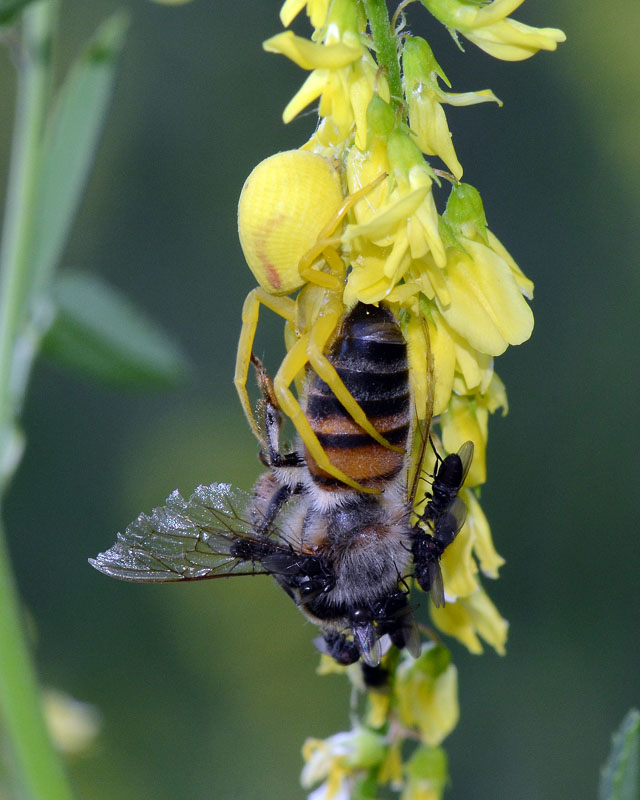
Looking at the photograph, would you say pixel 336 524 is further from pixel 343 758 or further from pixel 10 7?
pixel 10 7

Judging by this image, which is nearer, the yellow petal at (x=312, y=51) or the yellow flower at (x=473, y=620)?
the yellow petal at (x=312, y=51)

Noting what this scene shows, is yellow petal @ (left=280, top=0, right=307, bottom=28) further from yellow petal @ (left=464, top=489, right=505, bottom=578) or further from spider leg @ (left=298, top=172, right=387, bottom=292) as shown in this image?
yellow petal @ (left=464, top=489, right=505, bottom=578)

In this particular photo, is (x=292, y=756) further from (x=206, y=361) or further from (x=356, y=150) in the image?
(x=356, y=150)

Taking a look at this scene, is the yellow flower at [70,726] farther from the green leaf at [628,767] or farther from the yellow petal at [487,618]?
the green leaf at [628,767]

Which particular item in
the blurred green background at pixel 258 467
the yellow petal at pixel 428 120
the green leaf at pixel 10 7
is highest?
the green leaf at pixel 10 7

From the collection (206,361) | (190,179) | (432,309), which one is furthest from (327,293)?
(190,179)

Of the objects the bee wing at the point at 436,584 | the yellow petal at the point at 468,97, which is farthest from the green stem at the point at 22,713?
the yellow petal at the point at 468,97

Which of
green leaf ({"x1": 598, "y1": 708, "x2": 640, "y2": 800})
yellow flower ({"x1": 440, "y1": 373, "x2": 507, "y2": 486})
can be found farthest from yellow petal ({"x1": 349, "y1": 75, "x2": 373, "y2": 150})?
green leaf ({"x1": 598, "y1": 708, "x2": 640, "y2": 800})
